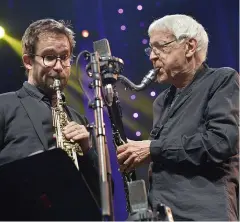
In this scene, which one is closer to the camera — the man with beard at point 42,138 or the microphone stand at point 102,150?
the microphone stand at point 102,150

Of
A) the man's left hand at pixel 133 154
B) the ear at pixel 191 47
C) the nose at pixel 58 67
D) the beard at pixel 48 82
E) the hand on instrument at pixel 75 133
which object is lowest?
the man's left hand at pixel 133 154

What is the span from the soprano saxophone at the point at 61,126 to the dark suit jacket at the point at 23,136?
0.07 meters

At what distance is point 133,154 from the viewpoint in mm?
2496

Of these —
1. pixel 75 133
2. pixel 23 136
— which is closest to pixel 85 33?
pixel 23 136

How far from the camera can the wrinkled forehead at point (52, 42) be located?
9.94ft

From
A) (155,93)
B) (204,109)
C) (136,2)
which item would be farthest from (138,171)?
(204,109)

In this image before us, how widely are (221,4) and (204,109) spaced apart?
256 cm

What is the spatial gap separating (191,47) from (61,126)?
95 centimetres

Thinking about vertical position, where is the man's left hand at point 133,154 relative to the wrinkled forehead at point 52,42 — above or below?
below

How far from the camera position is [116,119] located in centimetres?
248

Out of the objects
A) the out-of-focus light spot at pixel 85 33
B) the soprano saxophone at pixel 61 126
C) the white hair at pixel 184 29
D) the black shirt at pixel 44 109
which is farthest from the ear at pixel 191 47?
the out-of-focus light spot at pixel 85 33

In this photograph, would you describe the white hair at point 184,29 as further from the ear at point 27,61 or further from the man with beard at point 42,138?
the ear at point 27,61

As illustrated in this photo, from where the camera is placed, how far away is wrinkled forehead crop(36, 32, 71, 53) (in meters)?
3.03

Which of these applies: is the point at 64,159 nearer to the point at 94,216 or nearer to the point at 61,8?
the point at 94,216
